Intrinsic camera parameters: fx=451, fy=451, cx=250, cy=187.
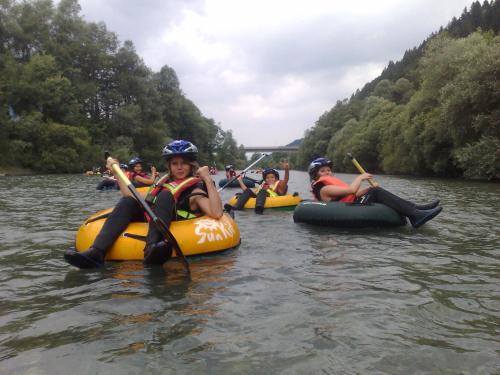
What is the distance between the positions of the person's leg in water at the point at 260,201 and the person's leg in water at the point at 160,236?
15.9 feet

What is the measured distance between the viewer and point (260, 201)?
33.5 ft

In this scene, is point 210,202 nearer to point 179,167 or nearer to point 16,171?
point 179,167

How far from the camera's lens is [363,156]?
4609 centimetres

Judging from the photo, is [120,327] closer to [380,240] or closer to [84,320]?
[84,320]

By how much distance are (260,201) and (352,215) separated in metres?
3.31

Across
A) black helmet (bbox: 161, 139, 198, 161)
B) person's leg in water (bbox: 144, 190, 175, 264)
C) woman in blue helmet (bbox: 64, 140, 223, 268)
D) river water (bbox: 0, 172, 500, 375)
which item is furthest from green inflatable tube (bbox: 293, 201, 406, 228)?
person's leg in water (bbox: 144, 190, 175, 264)

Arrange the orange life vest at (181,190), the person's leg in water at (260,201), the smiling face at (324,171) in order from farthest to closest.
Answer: the person's leg in water at (260,201), the smiling face at (324,171), the orange life vest at (181,190)

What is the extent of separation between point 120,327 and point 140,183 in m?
9.45

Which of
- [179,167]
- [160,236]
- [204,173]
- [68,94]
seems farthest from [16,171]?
[160,236]

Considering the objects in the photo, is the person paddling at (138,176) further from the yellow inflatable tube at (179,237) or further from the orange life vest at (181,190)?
the yellow inflatable tube at (179,237)

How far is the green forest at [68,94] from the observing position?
34.5 m

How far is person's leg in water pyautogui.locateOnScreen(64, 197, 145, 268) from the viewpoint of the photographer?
4421 mm

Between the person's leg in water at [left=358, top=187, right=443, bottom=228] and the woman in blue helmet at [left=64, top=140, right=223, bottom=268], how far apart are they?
3119mm

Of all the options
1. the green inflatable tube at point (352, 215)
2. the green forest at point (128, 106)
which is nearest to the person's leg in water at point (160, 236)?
the green inflatable tube at point (352, 215)
